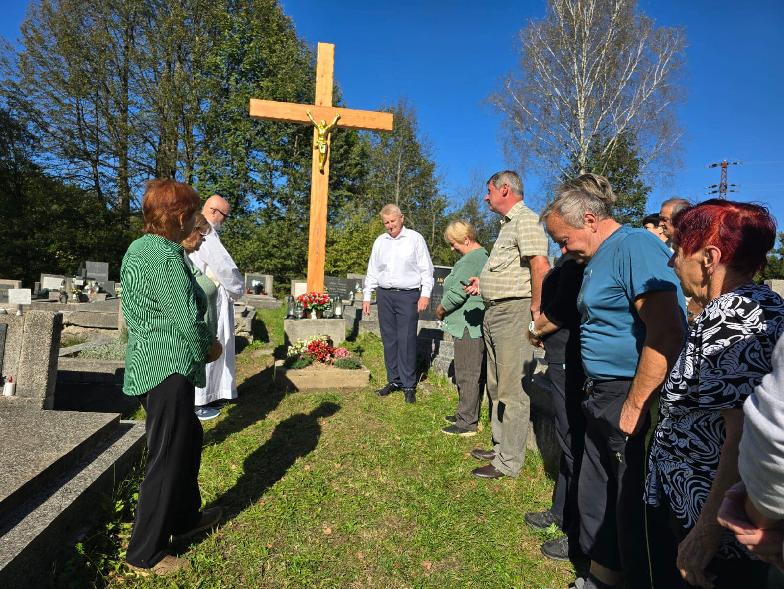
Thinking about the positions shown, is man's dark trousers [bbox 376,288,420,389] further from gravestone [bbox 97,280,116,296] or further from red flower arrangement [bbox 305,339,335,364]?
gravestone [bbox 97,280,116,296]

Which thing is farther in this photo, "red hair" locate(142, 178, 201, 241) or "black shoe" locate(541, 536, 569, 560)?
"black shoe" locate(541, 536, 569, 560)

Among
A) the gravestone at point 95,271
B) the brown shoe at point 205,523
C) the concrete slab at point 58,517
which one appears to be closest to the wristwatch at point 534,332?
the brown shoe at point 205,523

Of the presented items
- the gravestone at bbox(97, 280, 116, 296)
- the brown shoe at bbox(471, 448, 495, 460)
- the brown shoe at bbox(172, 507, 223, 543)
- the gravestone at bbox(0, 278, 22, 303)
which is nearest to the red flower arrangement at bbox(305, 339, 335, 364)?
the brown shoe at bbox(471, 448, 495, 460)

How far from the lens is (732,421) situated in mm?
1267

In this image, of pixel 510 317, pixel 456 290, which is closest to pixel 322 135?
pixel 456 290

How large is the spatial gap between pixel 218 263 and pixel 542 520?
308cm

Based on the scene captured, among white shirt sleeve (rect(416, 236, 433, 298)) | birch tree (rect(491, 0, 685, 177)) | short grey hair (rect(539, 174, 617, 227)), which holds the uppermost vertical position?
birch tree (rect(491, 0, 685, 177))

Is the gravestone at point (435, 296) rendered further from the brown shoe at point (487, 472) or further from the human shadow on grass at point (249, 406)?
the brown shoe at point (487, 472)

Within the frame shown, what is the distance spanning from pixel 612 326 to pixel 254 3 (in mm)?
24371

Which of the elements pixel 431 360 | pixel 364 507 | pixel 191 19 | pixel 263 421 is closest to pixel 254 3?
pixel 191 19

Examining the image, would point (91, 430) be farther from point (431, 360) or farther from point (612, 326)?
point (431, 360)

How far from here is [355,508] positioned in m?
3.04

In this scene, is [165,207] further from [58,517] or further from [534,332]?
[534,332]

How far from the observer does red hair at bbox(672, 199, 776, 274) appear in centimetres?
137
